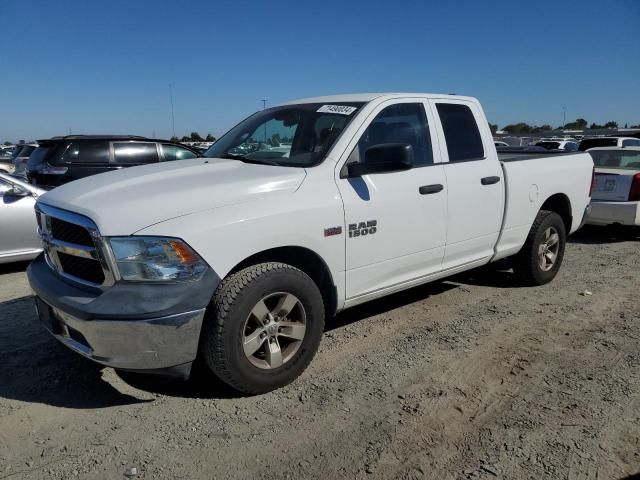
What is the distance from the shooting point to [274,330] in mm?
3277

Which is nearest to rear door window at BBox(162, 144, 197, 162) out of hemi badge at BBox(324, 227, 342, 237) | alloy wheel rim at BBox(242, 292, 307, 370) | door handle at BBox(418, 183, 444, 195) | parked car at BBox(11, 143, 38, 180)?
parked car at BBox(11, 143, 38, 180)

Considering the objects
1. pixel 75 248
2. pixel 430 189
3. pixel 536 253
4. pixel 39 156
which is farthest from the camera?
pixel 39 156

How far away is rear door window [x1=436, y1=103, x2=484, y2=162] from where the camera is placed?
4.47 meters

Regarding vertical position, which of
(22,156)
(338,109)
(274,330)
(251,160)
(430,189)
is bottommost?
(274,330)

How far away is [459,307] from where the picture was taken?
500cm

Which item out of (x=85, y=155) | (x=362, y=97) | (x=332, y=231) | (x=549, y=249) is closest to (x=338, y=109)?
(x=362, y=97)

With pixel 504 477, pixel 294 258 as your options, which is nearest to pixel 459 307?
pixel 294 258

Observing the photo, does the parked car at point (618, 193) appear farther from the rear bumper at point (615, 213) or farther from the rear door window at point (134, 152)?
the rear door window at point (134, 152)

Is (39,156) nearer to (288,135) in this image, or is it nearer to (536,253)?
(288,135)

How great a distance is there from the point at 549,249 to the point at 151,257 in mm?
4544

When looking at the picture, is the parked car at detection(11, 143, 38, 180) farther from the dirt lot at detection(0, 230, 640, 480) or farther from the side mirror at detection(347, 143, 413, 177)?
the side mirror at detection(347, 143, 413, 177)

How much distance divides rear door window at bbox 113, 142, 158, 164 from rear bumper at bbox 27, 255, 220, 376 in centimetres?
739

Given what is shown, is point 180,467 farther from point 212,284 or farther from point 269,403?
point 212,284

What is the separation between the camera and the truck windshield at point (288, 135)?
3787 millimetres
